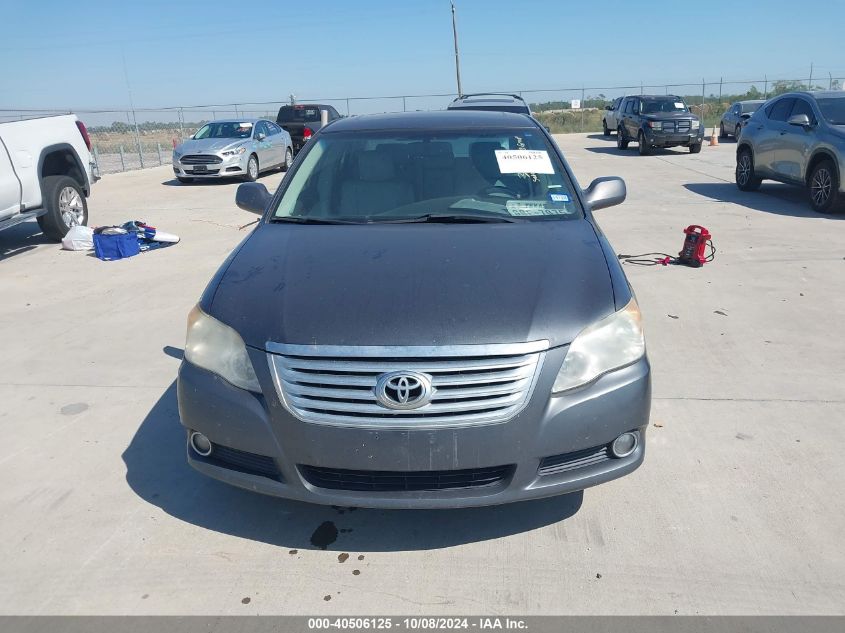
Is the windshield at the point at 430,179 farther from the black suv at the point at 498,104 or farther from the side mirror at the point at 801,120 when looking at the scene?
the side mirror at the point at 801,120

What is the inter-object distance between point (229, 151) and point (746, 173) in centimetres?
1080

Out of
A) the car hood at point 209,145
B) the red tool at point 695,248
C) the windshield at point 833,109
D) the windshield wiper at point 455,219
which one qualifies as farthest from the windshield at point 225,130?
the windshield wiper at point 455,219

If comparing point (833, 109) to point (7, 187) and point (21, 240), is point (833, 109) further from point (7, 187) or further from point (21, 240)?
point (21, 240)

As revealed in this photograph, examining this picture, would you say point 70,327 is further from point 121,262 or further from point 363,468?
point 363,468

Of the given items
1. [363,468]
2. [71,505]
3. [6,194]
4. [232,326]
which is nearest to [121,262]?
[6,194]

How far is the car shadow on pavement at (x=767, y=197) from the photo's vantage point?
1029 centimetres

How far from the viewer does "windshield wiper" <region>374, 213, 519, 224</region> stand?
12.1 feet

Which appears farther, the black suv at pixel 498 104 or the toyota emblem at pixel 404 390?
the black suv at pixel 498 104

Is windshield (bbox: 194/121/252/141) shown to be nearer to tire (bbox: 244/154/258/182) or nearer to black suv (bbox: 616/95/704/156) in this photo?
tire (bbox: 244/154/258/182)

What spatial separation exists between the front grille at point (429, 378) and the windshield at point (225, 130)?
50.7 feet

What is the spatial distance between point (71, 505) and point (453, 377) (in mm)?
2003

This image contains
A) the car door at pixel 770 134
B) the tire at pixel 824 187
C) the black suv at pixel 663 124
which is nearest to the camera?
the tire at pixel 824 187

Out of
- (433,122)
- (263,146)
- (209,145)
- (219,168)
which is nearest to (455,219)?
(433,122)

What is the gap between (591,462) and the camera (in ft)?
9.04
